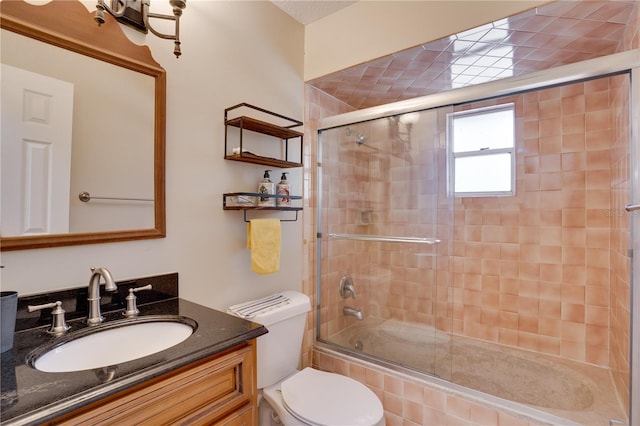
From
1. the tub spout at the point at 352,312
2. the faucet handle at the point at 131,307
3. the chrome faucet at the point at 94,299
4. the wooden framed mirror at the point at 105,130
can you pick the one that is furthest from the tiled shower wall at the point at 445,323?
the chrome faucet at the point at 94,299

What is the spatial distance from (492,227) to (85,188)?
2424mm

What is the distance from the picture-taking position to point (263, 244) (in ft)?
5.30

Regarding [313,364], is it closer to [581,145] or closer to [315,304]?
[315,304]

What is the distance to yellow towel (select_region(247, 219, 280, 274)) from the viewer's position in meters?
1.58

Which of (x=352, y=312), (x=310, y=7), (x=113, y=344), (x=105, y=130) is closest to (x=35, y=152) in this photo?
(x=105, y=130)

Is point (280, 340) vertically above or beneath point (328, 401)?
above

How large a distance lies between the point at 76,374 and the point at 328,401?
1.04 metres

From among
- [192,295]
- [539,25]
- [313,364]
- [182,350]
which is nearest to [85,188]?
[192,295]

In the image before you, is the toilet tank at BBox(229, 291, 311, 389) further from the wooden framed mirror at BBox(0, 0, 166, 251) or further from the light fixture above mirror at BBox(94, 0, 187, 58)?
the light fixture above mirror at BBox(94, 0, 187, 58)

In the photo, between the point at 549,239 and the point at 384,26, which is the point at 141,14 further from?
the point at 549,239

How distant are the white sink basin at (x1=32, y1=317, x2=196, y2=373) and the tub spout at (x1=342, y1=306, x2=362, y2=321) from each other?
135cm

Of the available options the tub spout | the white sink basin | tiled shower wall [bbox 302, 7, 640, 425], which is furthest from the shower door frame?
the white sink basin

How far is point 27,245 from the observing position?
1.00m

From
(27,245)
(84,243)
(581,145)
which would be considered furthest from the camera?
(581,145)
